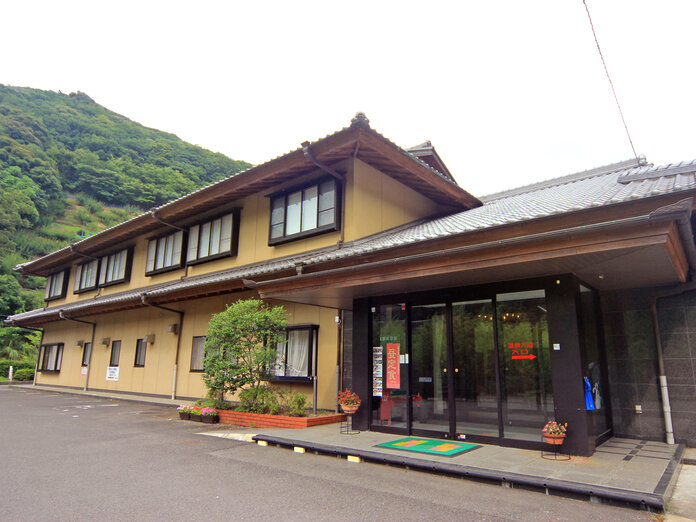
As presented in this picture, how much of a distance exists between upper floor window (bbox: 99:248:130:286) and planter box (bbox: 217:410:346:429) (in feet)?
33.1

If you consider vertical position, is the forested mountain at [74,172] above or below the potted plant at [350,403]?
above

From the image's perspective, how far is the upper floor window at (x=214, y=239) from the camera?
1258cm

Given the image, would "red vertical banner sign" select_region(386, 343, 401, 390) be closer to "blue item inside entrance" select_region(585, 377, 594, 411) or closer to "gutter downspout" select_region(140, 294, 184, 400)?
"blue item inside entrance" select_region(585, 377, 594, 411)

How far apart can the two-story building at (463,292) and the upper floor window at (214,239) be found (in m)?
0.09

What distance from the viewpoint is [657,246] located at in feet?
14.9

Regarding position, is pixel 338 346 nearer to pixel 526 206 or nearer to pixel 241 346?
pixel 241 346

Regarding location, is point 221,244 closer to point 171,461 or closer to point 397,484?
point 171,461

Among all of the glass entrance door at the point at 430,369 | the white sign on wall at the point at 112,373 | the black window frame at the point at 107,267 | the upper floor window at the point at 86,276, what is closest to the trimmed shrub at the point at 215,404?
the glass entrance door at the point at 430,369

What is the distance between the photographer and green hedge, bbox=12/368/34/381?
2358cm

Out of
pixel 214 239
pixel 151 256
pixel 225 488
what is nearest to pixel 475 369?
pixel 225 488

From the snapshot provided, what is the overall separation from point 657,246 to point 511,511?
3053 mm

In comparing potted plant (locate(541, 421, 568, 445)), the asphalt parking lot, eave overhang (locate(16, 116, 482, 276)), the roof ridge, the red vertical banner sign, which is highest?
the roof ridge

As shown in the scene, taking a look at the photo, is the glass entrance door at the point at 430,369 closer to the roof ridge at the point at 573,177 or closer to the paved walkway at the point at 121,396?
the roof ridge at the point at 573,177

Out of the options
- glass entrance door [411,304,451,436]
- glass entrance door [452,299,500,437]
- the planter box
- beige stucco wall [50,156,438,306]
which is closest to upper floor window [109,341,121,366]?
beige stucco wall [50,156,438,306]
